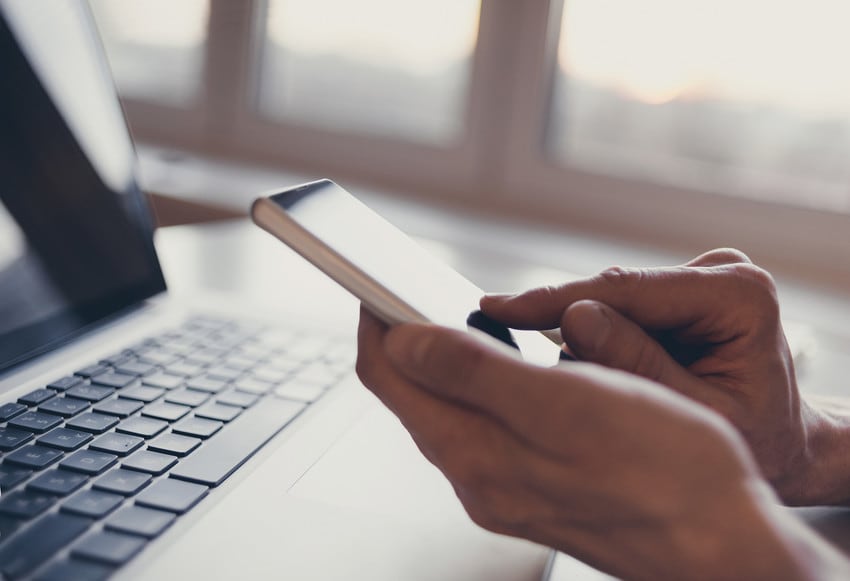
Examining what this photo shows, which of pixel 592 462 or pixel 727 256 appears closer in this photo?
pixel 592 462

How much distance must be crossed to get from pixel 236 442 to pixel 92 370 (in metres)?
0.14

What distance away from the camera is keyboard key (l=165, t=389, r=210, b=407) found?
49 centimetres

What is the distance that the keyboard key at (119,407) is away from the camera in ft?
1.50

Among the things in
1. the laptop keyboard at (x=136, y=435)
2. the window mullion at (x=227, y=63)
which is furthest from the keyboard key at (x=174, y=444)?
the window mullion at (x=227, y=63)

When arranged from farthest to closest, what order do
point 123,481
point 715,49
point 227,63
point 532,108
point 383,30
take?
point 227,63, point 383,30, point 532,108, point 715,49, point 123,481

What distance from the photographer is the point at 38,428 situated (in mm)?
424

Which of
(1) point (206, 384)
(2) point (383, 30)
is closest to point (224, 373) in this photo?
(1) point (206, 384)

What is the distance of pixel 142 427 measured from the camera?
0.44 meters

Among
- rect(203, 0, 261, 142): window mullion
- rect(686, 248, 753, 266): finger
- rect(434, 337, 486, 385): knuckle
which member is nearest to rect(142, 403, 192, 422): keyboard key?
rect(434, 337, 486, 385): knuckle

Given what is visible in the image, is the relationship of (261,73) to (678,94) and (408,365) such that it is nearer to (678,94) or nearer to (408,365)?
Result: (678,94)

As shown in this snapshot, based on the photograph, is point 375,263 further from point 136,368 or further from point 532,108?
point 532,108

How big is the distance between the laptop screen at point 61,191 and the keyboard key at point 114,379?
6cm

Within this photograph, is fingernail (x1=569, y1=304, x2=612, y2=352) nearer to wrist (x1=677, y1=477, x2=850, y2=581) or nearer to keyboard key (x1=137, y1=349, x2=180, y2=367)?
wrist (x1=677, y1=477, x2=850, y2=581)

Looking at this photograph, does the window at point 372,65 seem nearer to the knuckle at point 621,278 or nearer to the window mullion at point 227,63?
the window mullion at point 227,63
